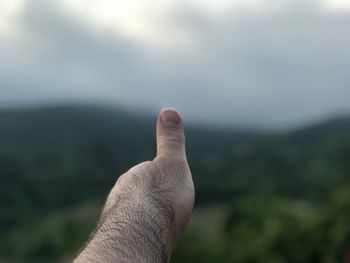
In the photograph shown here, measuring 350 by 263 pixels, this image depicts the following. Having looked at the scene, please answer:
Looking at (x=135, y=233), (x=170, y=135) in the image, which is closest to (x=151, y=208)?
(x=135, y=233)

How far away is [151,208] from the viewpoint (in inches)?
102

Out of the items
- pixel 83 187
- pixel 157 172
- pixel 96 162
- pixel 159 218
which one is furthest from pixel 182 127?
pixel 96 162

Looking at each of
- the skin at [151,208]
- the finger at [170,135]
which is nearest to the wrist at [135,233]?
the skin at [151,208]

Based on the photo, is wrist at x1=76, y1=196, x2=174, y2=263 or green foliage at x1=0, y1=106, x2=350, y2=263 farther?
green foliage at x1=0, y1=106, x2=350, y2=263

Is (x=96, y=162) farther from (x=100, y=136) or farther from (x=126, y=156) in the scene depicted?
(x=100, y=136)

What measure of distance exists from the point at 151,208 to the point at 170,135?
492mm

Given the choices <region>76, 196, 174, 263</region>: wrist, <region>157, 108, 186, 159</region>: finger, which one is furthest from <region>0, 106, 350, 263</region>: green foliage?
<region>76, 196, 174, 263</region>: wrist

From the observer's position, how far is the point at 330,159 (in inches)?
2549

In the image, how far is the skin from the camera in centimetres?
234

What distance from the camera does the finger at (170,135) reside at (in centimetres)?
297

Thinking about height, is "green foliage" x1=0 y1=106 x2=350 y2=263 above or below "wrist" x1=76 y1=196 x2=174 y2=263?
below

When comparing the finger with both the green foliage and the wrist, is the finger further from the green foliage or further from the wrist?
the green foliage

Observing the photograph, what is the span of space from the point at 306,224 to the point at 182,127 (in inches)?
973

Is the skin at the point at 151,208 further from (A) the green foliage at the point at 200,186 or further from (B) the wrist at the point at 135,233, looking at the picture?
(A) the green foliage at the point at 200,186
